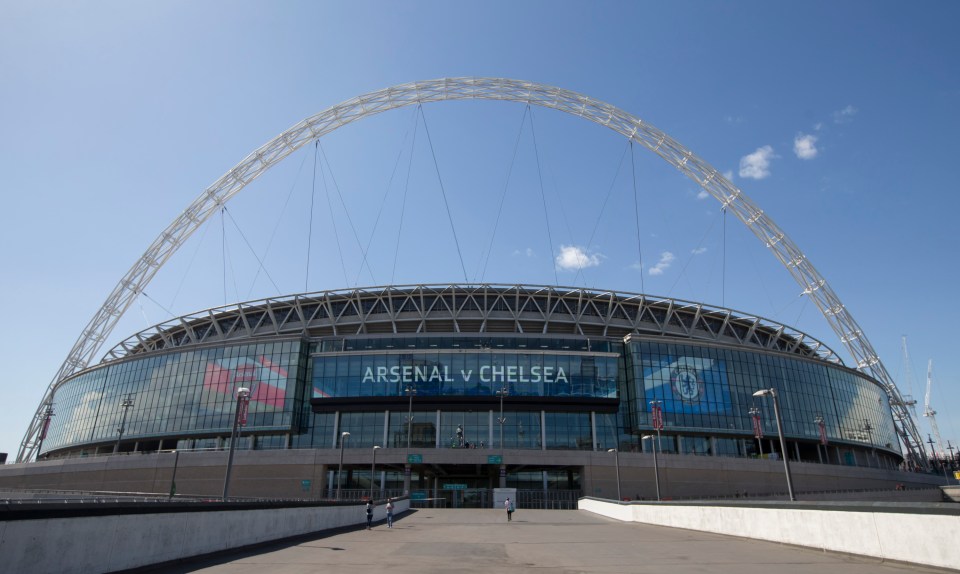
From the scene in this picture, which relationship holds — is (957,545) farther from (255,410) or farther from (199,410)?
(199,410)

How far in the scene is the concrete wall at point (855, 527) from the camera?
1157 centimetres

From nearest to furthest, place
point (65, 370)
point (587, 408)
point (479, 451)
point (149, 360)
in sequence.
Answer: point (479, 451)
point (587, 408)
point (149, 360)
point (65, 370)

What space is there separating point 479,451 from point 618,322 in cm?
3254

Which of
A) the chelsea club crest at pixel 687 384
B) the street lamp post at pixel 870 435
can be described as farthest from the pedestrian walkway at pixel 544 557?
the street lamp post at pixel 870 435

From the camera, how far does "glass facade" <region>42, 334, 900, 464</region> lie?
228ft

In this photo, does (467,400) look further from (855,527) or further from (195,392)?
(855,527)

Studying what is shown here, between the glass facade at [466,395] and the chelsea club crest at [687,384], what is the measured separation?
0.46ft

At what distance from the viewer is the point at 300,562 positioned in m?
14.8

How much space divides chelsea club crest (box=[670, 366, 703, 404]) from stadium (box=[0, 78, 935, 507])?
0.19 metres

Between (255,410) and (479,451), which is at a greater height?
(255,410)

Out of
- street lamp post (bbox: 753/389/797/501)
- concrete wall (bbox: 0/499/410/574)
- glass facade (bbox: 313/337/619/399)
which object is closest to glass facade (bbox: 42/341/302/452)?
glass facade (bbox: 313/337/619/399)

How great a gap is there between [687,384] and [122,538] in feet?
233

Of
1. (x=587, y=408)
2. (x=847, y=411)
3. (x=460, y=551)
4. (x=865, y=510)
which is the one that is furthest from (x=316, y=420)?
(x=847, y=411)

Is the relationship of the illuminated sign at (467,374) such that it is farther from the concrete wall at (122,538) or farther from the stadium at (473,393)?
the concrete wall at (122,538)
